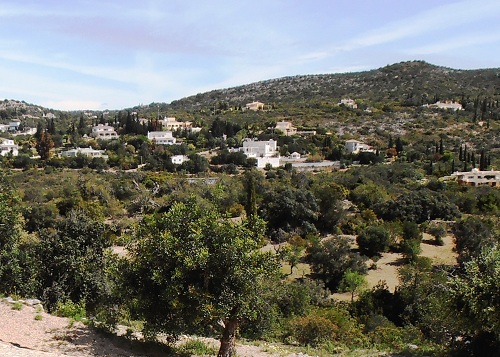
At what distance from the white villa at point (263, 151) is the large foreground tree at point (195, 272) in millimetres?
51062

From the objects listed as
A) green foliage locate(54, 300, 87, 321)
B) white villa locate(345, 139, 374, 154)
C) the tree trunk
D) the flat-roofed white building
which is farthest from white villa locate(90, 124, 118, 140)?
the tree trunk

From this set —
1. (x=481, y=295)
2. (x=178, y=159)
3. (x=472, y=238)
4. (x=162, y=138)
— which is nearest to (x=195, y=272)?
(x=481, y=295)

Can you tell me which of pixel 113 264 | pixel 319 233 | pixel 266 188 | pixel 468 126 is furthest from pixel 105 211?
pixel 468 126

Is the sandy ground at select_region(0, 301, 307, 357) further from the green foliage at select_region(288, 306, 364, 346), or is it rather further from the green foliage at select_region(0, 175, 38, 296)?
the green foliage at select_region(288, 306, 364, 346)

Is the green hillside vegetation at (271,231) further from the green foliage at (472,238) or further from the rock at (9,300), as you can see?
the rock at (9,300)

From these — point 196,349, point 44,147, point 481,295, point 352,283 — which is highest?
point 44,147

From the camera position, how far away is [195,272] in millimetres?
8812

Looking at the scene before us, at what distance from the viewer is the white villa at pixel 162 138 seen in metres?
72.1

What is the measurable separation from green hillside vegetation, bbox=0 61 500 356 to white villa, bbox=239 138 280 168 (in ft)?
6.07

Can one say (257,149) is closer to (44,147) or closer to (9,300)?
(44,147)

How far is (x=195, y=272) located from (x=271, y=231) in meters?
23.9

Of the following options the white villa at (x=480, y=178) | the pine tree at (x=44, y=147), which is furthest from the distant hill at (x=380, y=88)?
the pine tree at (x=44, y=147)

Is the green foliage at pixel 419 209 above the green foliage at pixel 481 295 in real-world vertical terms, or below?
below

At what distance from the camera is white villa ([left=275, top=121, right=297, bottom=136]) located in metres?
77.6
